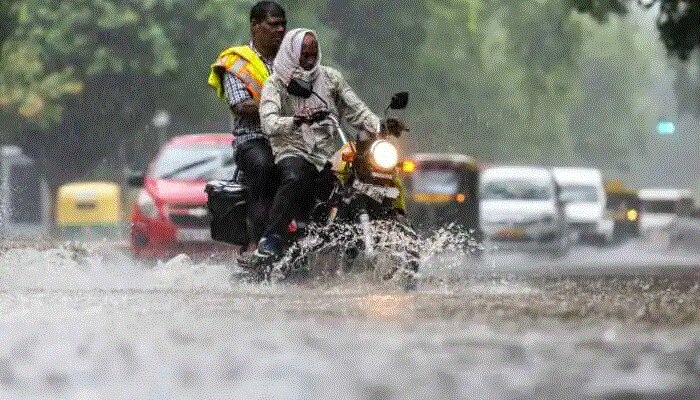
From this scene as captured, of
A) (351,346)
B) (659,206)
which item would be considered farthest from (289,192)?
(659,206)

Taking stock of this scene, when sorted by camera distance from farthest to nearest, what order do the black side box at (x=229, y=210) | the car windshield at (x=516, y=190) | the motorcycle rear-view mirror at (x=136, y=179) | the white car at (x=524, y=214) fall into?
the car windshield at (x=516, y=190) → the white car at (x=524, y=214) → the motorcycle rear-view mirror at (x=136, y=179) → the black side box at (x=229, y=210)

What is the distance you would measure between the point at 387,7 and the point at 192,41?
830 cm

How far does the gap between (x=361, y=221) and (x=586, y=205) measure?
4122 centimetres

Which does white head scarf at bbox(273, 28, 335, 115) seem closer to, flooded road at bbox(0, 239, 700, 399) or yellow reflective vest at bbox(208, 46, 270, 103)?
yellow reflective vest at bbox(208, 46, 270, 103)

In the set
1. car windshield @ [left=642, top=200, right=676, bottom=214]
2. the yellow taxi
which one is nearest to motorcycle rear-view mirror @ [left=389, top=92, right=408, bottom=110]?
the yellow taxi

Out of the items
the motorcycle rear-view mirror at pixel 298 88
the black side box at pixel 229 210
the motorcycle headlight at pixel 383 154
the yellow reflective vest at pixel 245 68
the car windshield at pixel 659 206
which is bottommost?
the car windshield at pixel 659 206

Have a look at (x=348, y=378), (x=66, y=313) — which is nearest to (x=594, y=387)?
(x=348, y=378)

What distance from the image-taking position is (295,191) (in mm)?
14391

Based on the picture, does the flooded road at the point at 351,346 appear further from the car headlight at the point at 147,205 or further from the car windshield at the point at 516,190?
the car windshield at the point at 516,190

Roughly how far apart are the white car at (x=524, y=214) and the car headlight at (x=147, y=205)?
16205mm

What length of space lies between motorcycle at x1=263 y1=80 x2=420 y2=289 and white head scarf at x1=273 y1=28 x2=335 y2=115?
0.36 ft

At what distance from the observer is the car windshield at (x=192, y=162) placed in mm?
25781

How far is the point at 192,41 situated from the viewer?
5684 centimetres

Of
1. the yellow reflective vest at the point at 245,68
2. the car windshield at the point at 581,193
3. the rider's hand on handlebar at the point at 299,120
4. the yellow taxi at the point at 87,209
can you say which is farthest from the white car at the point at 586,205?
the rider's hand on handlebar at the point at 299,120
